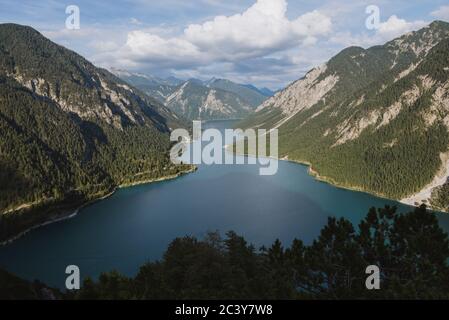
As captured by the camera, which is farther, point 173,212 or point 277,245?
point 173,212

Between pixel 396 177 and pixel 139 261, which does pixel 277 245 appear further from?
pixel 396 177

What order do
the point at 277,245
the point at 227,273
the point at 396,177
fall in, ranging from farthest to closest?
1. the point at 396,177
2. the point at 277,245
3. the point at 227,273

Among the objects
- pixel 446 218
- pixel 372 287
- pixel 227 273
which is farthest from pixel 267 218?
pixel 227 273
